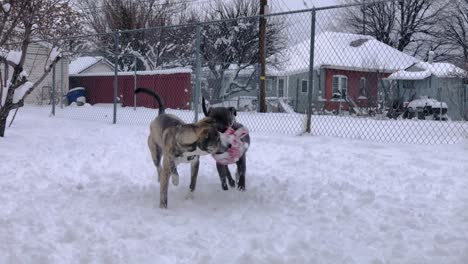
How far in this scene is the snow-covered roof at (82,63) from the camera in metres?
27.6

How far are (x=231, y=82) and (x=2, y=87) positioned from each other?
28.5 ft

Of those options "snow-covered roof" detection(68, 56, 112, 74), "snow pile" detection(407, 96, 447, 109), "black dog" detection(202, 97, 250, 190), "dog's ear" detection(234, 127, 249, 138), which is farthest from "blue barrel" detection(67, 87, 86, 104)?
"dog's ear" detection(234, 127, 249, 138)

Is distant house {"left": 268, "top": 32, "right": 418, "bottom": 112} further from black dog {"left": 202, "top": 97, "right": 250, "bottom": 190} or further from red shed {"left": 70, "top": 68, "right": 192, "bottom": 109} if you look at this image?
black dog {"left": 202, "top": 97, "right": 250, "bottom": 190}

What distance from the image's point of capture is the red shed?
1741 cm

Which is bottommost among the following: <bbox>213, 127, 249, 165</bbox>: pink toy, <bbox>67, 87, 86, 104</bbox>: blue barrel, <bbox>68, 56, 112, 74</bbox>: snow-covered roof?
<bbox>213, 127, 249, 165</bbox>: pink toy

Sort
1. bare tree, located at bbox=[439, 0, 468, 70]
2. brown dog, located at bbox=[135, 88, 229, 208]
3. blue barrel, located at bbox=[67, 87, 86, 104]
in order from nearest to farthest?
brown dog, located at bbox=[135, 88, 229, 208] < blue barrel, located at bbox=[67, 87, 86, 104] < bare tree, located at bbox=[439, 0, 468, 70]

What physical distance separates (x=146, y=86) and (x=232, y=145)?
50.5 ft

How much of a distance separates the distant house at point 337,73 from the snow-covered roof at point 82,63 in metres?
12.3

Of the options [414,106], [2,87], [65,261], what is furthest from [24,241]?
[414,106]

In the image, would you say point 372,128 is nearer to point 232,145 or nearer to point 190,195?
point 190,195

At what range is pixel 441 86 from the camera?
13.7m

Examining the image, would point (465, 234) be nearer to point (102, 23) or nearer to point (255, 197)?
point (255, 197)

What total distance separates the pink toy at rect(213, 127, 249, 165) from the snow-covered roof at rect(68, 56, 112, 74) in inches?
967

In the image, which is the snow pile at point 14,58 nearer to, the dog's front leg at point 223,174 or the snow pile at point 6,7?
the snow pile at point 6,7
